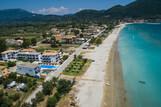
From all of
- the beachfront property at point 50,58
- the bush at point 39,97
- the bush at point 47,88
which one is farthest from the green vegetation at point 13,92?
the beachfront property at point 50,58

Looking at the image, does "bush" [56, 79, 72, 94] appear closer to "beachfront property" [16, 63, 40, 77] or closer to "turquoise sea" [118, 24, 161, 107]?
"beachfront property" [16, 63, 40, 77]

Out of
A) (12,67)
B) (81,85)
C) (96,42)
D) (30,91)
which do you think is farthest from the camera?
(96,42)

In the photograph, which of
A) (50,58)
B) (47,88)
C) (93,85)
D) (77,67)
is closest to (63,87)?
(47,88)

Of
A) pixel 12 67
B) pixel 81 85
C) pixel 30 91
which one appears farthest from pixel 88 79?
pixel 12 67

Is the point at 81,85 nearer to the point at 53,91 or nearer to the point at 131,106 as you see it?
the point at 53,91

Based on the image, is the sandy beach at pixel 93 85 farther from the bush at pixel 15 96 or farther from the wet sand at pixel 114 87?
the bush at pixel 15 96
